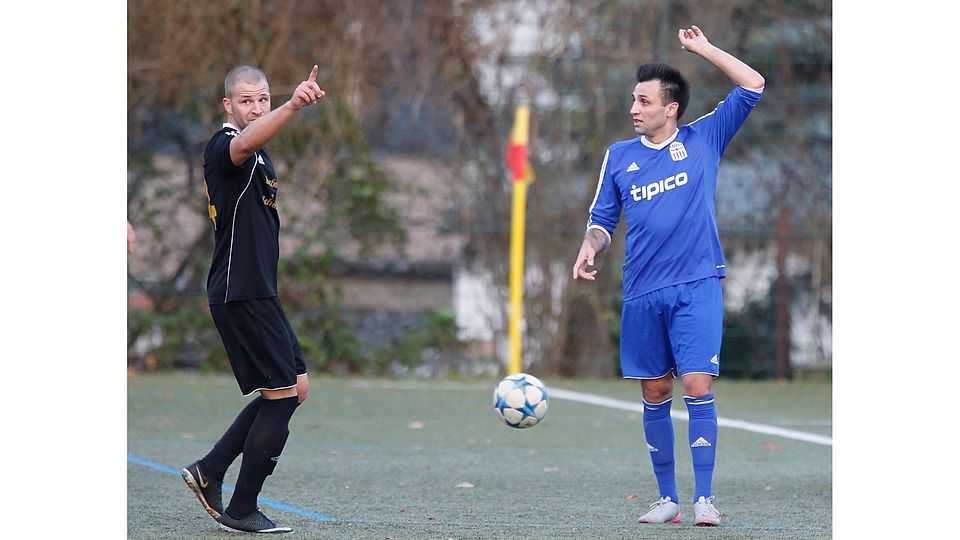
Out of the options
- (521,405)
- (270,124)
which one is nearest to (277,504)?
(521,405)

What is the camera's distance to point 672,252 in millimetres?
5492

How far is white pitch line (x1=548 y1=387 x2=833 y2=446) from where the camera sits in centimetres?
859

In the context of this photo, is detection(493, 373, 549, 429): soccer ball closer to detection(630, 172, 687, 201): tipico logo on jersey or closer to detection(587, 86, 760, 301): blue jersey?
detection(587, 86, 760, 301): blue jersey

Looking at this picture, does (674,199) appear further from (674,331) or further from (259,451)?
(259,451)

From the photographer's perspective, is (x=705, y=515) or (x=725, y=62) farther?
(x=725, y=62)

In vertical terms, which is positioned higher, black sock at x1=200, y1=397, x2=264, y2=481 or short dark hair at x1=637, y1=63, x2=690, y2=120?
short dark hair at x1=637, y1=63, x2=690, y2=120

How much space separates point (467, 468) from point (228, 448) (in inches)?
83.7

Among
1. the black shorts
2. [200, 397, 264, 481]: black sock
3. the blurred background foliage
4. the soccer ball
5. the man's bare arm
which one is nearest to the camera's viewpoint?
the black shorts

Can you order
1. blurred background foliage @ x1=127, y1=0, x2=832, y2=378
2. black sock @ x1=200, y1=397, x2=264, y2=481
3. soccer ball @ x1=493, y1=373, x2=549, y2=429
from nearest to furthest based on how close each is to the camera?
black sock @ x1=200, y1=397, x2=264, y2=481 → soccer ball @ x1=493, y1=373, x2=549, y2=429 → blurred background foliage @ x1=127, y1=0, x2=832, y2=378

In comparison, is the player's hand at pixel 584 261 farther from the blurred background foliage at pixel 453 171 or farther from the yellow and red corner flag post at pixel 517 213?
the blurred background foliage at pixel 453 171

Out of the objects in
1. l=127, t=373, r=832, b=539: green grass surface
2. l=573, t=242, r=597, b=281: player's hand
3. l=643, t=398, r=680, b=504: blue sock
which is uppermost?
l=573, t=242, r=597, b=281: player's hand

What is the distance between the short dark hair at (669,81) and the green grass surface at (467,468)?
1716mm

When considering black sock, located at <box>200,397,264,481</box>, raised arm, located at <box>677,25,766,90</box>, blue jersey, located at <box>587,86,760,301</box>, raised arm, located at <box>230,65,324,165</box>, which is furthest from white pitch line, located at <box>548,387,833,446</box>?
raised arm, located at <box>230,65,324,165</box>
